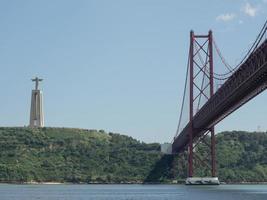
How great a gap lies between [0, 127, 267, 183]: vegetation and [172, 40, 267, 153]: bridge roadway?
2847 cm

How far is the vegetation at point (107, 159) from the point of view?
11762cm

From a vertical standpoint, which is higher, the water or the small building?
the small building

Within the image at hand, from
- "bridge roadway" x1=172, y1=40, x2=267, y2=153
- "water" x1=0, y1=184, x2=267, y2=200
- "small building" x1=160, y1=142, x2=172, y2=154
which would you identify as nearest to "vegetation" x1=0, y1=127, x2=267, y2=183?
"small building" x1=160, y1=142, x2=172, y2=154

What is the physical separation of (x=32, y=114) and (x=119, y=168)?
33.4m

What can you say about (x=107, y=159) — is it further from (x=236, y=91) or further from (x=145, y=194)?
(x=236, y=91)

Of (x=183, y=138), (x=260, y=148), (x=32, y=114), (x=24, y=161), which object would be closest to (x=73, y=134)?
(x=32, y=114)

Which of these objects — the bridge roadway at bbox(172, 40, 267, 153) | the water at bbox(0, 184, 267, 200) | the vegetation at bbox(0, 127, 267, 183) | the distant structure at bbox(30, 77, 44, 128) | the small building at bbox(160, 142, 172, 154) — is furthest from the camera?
the distant structure at bbox(30, 77, 44, 128)

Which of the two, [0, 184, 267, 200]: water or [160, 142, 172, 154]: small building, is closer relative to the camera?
[0, 184, 267, 200]: water

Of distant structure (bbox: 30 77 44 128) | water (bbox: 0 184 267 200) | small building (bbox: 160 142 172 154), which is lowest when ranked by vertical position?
water (bbox: 0 184 267 200)

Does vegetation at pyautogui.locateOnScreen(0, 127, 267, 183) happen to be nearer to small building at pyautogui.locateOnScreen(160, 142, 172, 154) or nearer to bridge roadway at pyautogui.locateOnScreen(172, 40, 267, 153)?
small building at pyautogui.locateOnScreen(160, 142, 172, 154)

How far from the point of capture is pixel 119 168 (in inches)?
4820

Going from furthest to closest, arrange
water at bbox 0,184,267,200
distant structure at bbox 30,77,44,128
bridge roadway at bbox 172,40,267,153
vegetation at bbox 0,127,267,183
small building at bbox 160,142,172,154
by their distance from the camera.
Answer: distant structure at bbox 30,77,44,128
vegetation at bbox 0,127,267,183
small building at bbox 160,142,172,154
water at bbox 0,184,267,200
bridge roadway at bbox 172,40,267,153

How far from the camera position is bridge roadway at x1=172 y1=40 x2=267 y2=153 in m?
51.7

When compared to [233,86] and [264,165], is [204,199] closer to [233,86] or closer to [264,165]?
[233,86]
